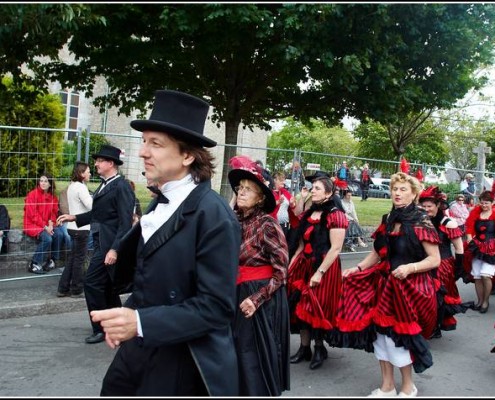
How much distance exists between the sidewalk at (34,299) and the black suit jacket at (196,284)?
523cm

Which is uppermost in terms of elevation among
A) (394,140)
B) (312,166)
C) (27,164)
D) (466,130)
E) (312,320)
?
(466,130)

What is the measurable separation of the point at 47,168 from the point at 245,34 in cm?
410

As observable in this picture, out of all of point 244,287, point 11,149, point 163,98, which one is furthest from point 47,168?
point 163,98

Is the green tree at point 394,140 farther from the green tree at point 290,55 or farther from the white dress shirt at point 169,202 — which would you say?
the white dress shirt at point 169,202

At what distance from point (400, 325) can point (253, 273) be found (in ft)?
4.67

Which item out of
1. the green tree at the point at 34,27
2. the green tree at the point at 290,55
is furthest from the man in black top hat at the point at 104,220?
the green tree at the point at 290,55

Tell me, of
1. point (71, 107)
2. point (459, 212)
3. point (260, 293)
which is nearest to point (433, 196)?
point (260, 293)

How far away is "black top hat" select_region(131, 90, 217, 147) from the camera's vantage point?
2371mm

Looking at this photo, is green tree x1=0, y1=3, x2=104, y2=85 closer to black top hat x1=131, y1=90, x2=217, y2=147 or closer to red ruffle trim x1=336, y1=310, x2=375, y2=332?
black top hat x1=131, y1=90, x2=217, y2=147

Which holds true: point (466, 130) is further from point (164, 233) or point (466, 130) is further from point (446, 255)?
point (164, 233)

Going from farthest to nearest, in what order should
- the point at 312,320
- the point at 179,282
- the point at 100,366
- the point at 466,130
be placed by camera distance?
1. the point at 466,130
2. the point at 312,320
3. the point at 100,366
4. the point at 179,282

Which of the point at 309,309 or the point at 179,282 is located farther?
the point at 309,309

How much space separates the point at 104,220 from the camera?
609 centimetres

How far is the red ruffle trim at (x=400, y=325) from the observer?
4648mm
